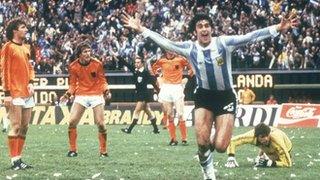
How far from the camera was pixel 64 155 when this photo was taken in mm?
17812

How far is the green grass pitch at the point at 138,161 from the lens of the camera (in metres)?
13.8

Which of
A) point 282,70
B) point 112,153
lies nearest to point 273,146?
point 112,153

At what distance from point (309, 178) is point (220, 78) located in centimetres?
230

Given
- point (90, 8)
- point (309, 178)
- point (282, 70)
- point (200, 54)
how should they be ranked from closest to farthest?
point (200, 54) → point (309, 178) → point (282, 70) → point (90, 8)

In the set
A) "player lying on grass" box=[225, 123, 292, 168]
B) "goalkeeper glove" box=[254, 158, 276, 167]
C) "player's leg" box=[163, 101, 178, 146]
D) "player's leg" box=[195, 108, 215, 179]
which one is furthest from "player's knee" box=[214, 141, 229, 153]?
"player's leg" box=[163, 101, 178, 146]

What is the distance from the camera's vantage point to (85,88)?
1770cm

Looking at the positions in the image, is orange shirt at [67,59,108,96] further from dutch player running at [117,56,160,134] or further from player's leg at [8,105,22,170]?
dutch player running at [117,56,160,134]

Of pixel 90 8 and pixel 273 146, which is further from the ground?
pixel 90 8

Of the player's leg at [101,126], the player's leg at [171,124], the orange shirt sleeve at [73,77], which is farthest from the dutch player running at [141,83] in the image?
the player's leg at [101,126]

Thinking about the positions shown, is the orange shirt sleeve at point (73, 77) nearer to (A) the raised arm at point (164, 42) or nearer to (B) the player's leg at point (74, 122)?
(B) the player's leg at point (74, 122)

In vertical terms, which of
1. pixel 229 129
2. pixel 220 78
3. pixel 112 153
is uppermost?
pixel 220 78

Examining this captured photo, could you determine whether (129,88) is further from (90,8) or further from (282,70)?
(90,8)

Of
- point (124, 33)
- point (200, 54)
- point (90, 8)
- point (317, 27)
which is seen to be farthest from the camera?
point (90, 8)

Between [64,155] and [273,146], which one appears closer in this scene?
[273,146]
